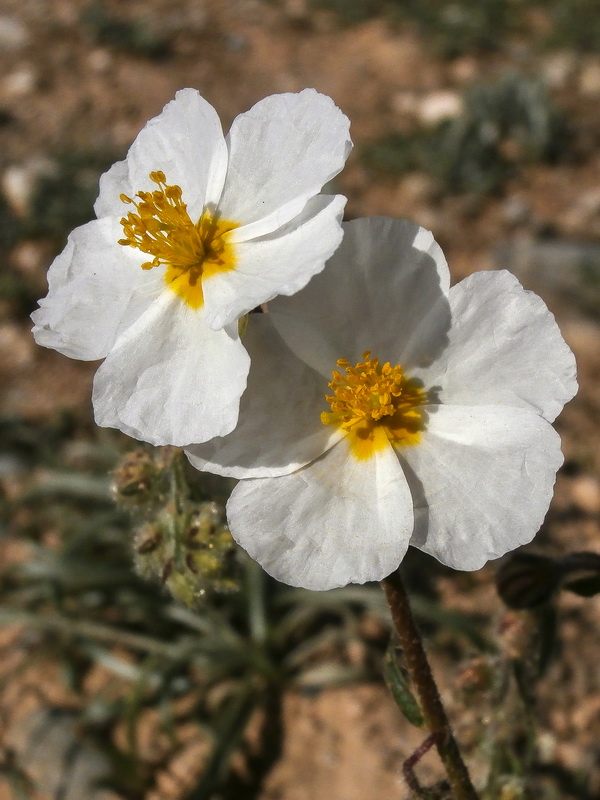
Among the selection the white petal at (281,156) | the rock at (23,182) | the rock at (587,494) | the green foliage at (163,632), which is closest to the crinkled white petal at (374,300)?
the white petal at (281,156)

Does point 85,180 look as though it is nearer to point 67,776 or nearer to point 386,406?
point 67,776

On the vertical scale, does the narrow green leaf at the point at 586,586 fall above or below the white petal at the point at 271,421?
below

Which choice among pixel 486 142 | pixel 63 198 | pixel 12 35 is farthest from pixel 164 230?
pixel 12 35

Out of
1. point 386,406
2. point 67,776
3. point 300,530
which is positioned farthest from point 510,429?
point 67,776

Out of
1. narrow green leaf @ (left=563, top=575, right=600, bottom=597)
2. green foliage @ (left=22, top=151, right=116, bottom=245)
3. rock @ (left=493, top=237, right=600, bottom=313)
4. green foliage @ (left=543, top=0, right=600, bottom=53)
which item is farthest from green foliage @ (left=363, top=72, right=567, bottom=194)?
narrow green leaf @ (left=563, top=575, right=600, bottom=597)

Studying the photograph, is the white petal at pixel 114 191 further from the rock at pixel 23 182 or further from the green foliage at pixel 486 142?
the rock at pixel 23 182

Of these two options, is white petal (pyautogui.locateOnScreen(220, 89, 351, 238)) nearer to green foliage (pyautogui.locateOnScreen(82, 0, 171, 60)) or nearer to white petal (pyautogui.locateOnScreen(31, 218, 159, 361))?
white petal (pyautogui.locateOnScreen(31, 218, 159, 361))

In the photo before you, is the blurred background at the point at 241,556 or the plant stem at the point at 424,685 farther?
the blurred background at the point at 241,556

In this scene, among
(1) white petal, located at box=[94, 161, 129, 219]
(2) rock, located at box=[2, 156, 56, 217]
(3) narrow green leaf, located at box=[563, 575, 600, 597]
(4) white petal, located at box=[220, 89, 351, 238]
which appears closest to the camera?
(4) white petal, located at box=[220, 89, 351, 238]
